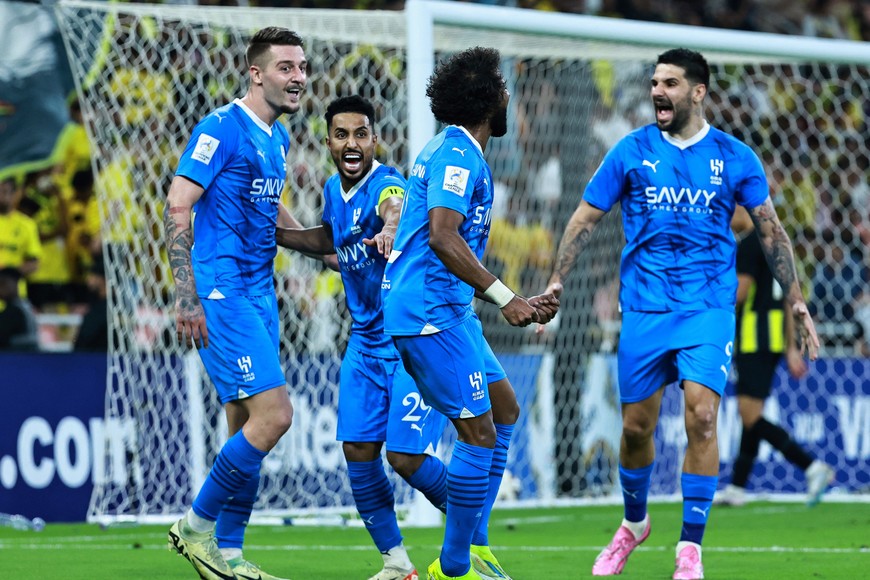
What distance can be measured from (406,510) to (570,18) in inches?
145

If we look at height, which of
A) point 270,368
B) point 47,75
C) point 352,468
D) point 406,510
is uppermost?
point 47,75

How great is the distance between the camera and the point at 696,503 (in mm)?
6582

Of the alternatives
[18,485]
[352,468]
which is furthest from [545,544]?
[18,485]

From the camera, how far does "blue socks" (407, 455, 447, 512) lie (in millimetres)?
6348

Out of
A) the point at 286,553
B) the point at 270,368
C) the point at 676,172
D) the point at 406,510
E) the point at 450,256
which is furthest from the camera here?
the point at 406,510

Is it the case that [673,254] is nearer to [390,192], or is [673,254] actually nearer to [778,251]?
[778,251]

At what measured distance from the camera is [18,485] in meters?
9.90

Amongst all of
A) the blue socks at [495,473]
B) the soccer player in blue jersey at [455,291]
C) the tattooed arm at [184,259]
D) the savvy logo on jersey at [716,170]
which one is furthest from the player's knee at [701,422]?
the tattooed arm at [184,259]

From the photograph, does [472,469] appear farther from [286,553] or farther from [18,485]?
[18,485]

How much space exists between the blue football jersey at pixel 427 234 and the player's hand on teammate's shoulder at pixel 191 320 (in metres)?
0.78

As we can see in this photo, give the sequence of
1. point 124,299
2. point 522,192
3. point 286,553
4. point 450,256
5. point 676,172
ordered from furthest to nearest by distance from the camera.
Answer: point 522,192
point 124,299
point 286,553
point 676,172
point 450,256

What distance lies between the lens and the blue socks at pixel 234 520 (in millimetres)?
6441

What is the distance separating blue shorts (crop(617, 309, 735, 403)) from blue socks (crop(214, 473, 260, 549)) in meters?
1.84

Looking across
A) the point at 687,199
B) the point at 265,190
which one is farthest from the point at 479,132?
the point at 687,199
